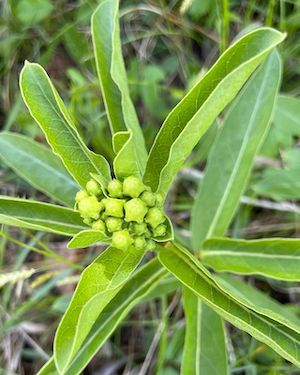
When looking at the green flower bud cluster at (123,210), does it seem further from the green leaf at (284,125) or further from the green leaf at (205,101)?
the green leaf at (284,125)

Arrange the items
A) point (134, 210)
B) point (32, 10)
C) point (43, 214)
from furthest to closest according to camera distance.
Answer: point (32, 10) < point (43, 214) < point (134, 210)

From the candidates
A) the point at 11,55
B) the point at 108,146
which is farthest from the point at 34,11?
the point at 108,146

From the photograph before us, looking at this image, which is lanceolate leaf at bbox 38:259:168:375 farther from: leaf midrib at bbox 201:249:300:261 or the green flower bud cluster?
the green flower bud cluster

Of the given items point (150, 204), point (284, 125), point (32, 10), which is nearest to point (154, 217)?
point (150, 204)

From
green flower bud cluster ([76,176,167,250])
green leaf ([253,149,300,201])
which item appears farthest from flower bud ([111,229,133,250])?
green leaf ([253,149,300,201])

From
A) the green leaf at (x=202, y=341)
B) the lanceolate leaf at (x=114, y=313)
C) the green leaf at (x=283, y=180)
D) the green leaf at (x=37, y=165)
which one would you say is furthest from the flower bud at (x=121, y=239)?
the green leaf at (x=283, y=180)

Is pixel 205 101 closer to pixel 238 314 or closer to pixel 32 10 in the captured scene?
pixel 238 314

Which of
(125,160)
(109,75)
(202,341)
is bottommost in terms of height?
(202,341)
